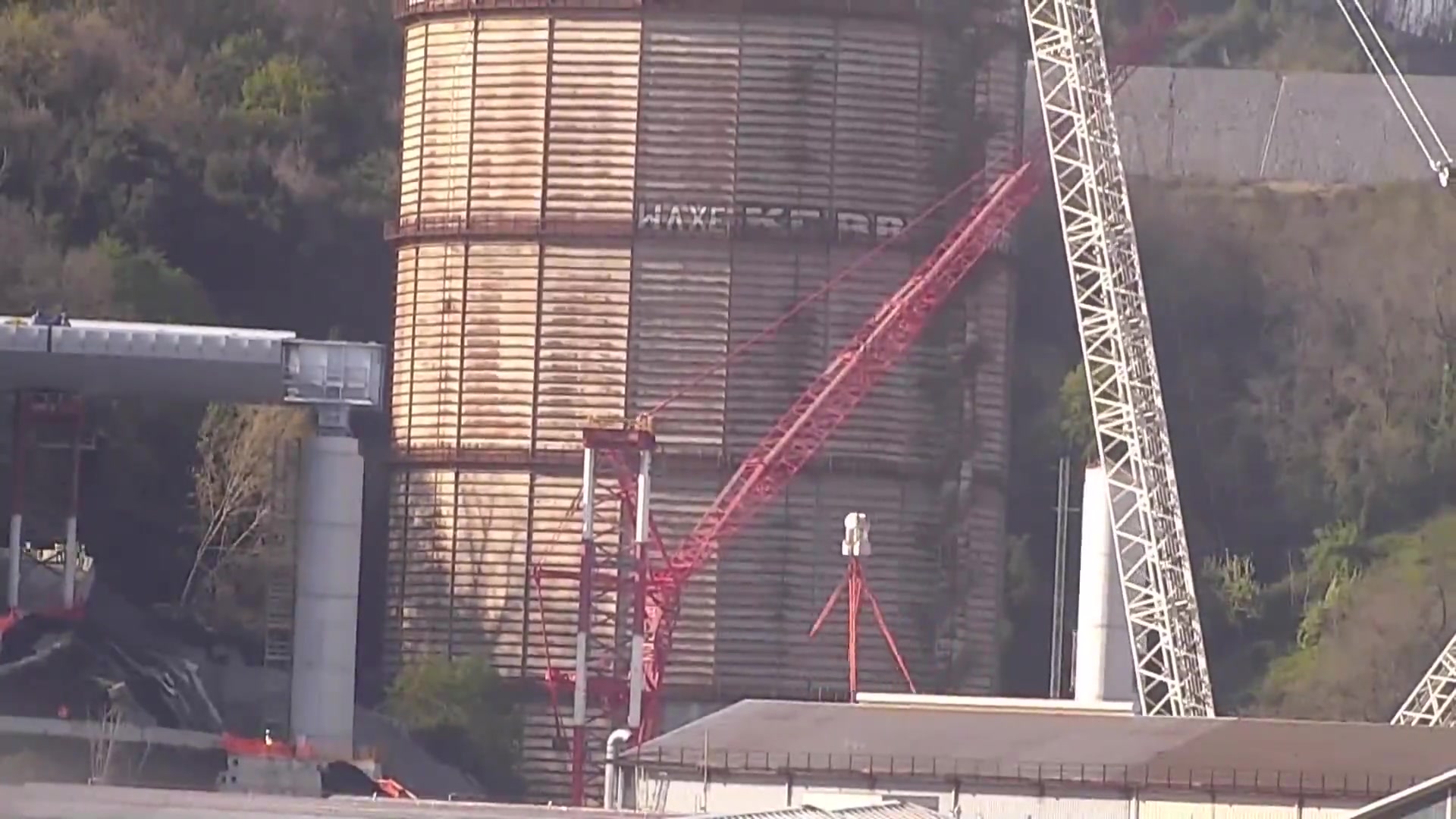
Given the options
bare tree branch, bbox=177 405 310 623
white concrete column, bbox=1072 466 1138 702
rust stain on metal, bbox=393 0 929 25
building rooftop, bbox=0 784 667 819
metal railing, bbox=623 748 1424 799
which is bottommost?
building rooftop, bbox=0 784 667 819

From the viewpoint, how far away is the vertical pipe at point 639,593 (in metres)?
71.1

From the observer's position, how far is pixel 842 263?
253 feet

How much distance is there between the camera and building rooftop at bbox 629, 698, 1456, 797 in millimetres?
53375

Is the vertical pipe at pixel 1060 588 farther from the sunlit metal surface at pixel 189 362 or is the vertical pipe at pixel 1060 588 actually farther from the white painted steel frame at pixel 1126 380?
the sunlit metal surface at pixel 189 362

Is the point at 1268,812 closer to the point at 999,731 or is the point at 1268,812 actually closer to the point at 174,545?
the point at 999,731

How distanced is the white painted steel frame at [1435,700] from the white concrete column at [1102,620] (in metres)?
6.44

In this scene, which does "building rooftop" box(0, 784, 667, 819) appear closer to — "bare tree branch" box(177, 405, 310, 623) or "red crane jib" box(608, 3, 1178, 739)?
"red crane jib" box(608, 3, 1178, 739)

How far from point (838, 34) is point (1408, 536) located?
908 inches

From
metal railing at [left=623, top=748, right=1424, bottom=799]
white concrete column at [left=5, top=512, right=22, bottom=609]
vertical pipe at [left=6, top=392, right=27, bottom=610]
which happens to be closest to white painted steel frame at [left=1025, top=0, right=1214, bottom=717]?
vertical pipe at [left=6, top=392, right=27, bottom=610]

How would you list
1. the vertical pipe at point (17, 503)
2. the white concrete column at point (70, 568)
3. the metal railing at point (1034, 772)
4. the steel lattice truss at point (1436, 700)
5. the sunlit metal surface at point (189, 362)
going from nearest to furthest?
the metal railing at point (1034, 772) → the sunlit metal surface at point (189, 362) → the vertical pipe at point (17, 503) → the white concrete column at point (70, 568) → the steel lattice truss at point (1436, 700)

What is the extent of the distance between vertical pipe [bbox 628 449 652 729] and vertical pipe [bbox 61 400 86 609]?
379 inches

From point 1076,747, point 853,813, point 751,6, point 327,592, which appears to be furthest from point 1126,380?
point 853,813

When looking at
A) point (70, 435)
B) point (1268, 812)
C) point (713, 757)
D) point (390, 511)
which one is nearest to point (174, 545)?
point (390, 511)

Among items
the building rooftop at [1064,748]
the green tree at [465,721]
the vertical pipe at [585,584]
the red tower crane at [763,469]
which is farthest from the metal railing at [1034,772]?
the green tree at [465,721]
